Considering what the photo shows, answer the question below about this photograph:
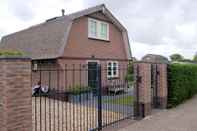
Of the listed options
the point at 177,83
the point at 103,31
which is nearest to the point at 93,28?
the point at 103,31

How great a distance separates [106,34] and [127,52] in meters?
2.90

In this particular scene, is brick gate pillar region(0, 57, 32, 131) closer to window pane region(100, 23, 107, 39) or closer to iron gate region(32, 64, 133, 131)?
iron gate region(32, 64, 133, 131)

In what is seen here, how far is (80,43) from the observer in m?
15.5

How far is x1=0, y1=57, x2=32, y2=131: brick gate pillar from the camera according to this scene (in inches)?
164

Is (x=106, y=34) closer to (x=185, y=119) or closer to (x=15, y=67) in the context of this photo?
(x=185, y=119)

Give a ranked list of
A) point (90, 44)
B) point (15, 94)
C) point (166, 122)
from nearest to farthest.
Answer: point (15, 94) → point (166, 122) → point (90, 44)

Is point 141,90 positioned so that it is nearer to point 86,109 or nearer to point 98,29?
point 86,109

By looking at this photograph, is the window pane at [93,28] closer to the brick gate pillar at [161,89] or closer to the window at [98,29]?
the window at [98,29]

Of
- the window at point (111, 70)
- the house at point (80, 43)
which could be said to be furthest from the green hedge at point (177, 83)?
the window at point (111, 70)

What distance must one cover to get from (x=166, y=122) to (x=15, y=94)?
5159 millimetres

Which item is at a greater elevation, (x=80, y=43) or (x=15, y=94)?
(x=80, y=43)

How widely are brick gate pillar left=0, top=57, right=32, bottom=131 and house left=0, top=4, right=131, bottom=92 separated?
28.7 ft

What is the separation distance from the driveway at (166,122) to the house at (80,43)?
505 cm

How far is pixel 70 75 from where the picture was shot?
14.6 m
